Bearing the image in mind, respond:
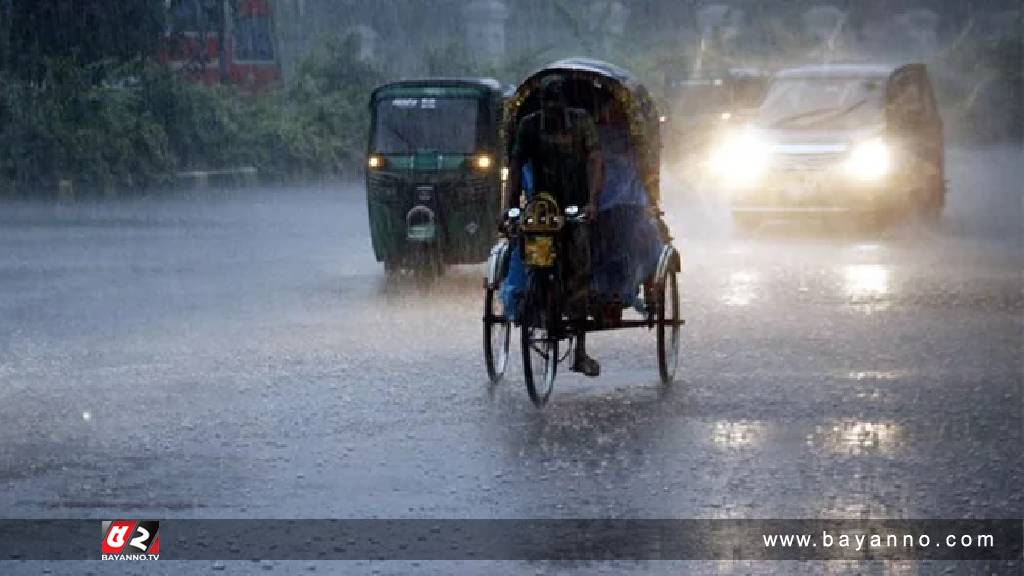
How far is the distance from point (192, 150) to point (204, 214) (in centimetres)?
1061

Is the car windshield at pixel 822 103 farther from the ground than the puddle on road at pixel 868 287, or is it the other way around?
the car windshield at pixel 822 103

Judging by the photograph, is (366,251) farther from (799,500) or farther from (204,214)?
(799,500)

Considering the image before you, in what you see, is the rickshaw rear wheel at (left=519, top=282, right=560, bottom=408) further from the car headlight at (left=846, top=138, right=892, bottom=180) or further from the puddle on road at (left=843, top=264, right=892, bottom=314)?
the car headlight at (left=846, top=138, right=892, bottom=180)

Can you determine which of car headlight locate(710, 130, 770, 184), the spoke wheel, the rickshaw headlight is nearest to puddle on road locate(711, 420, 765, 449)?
the spoke wheel

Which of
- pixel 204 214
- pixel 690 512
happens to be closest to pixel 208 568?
pixel 690 512

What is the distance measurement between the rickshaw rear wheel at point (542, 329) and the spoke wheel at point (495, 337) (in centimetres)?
47

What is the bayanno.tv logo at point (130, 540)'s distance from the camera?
26.6 feet

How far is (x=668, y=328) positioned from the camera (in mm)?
13570

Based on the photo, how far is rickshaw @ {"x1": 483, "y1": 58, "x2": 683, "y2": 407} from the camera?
1201cm

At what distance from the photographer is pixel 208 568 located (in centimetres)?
782

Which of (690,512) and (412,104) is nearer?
(690,512)

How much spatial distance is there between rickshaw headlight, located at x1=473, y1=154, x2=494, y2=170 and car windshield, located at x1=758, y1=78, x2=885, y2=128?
681 centimetres

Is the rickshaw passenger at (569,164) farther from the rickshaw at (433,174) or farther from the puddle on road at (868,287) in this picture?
the rickshaw at (433,174)

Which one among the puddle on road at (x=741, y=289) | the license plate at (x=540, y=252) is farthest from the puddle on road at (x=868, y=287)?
the license plate at (x=540, y=252)
